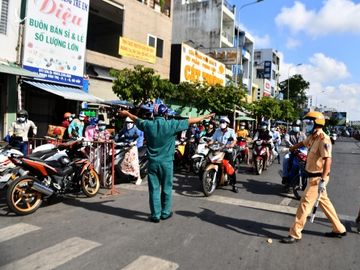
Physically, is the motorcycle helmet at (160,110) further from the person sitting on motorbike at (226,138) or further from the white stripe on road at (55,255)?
the person sitting on motorbike at (226,138)

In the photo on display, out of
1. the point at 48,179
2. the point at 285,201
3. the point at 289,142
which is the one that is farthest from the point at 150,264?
the point at 289,142

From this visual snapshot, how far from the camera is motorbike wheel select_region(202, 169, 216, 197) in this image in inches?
303

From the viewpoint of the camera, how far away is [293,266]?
427 cm

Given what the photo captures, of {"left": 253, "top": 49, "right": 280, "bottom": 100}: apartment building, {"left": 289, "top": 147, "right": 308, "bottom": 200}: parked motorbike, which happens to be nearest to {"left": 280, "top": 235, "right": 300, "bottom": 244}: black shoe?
{"left": 289, "top": 147, "right": 308, "bottom": 200}: parked motorbike

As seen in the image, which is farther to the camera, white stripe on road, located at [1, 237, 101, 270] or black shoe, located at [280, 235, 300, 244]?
black shoe, located at [280, 235, 300, 244]

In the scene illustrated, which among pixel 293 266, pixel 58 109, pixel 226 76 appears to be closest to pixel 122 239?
pixel 293 266

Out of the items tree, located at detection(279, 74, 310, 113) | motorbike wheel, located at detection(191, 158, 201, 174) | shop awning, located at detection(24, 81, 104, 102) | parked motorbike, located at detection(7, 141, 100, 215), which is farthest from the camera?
tree, located at detection(279, 74, 310, 113)

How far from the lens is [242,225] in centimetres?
583

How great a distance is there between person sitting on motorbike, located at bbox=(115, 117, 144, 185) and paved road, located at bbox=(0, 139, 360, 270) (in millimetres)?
1182

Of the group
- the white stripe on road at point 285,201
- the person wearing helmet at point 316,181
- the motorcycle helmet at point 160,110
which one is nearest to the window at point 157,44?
the white stripe on road at point 285,201

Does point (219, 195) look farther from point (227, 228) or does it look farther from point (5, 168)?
point (5, 168)

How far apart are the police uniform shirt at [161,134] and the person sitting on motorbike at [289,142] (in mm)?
3855

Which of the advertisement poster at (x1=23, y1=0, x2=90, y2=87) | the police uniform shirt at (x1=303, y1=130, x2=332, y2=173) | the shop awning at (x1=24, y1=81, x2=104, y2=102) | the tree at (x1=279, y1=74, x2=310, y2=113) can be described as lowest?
the police uniform shirt at (x1=303, y1=130, x2=332, y2=173)

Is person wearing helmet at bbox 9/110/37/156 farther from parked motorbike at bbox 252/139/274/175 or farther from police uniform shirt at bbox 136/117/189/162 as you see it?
parked motorbike at bbox 252/139/274/175
